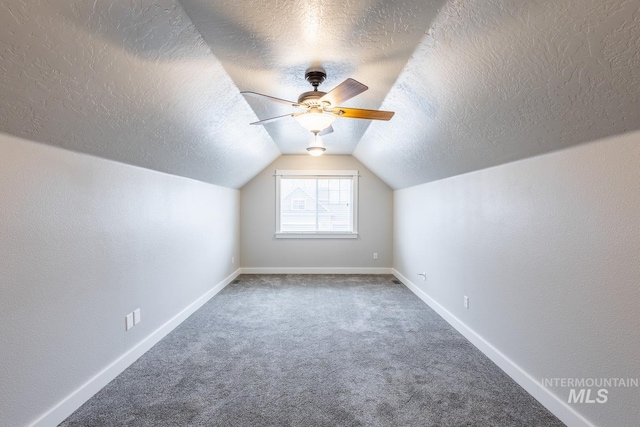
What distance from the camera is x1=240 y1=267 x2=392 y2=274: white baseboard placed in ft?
18.7

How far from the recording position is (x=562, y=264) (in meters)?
1.85

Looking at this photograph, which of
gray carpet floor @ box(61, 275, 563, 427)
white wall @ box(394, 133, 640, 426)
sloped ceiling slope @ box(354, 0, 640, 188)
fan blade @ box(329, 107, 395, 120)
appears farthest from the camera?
fan blade @ box(329, 107, 395, 120)

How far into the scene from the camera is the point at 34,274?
169cm

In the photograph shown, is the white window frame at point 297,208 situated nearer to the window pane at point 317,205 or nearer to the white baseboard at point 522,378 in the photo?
the window pane at point 317,205

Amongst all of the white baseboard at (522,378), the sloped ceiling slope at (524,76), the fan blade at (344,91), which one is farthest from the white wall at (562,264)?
the fan blade at (344,91)

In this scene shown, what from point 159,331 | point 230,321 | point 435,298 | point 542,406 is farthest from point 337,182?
point 542,406

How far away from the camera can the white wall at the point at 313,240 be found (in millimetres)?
5699

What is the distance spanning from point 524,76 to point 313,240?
14.9ft

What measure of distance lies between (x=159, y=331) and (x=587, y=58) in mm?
3633

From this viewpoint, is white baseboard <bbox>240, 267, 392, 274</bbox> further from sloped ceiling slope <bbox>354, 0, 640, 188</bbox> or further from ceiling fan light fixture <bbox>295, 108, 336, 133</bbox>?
ceiling fan light fixture <bbox>295, 108, 336, 133</bbox>

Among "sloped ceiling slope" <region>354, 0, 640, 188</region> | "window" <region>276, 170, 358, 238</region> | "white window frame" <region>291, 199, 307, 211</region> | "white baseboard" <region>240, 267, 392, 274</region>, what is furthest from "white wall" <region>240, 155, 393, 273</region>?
"sloped ceiling slope" <region>354, 0, 640, 188</region>

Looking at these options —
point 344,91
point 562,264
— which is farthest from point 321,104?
point 562,264

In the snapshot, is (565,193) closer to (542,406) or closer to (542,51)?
(542,51)

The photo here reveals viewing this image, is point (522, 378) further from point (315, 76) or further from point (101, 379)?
point (101, 379)
